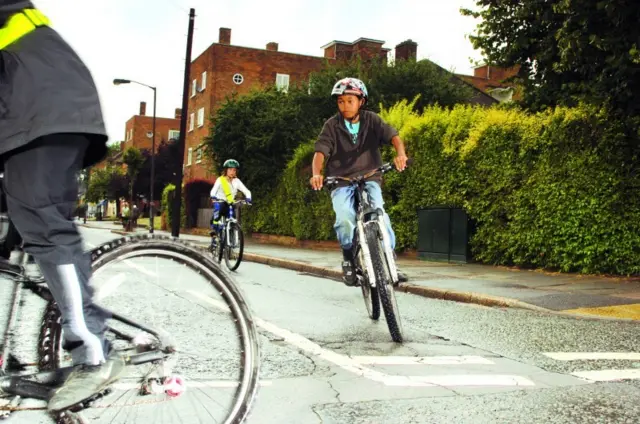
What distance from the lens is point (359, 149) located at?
686 cm

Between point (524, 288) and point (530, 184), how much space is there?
362cm

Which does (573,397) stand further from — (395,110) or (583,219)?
(395,110)

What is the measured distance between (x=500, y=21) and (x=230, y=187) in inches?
273

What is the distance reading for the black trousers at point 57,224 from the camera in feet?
7.97

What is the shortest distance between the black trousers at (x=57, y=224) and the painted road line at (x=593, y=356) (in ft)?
12.6

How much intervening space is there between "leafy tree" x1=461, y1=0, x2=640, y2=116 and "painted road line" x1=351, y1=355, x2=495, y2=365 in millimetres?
6795

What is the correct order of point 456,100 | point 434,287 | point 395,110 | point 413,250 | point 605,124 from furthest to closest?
point 456,100 → point 395,110 → point 413,250 → point 605,124 → point 434,287

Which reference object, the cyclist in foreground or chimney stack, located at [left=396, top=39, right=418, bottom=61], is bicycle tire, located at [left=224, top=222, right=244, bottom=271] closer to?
the cyclist in foreground

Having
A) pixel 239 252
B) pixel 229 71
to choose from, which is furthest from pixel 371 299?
pixel 229 71

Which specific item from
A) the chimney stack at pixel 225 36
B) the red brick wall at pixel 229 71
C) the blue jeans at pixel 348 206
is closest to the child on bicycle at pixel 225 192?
the blue jeans at pixel 348 206

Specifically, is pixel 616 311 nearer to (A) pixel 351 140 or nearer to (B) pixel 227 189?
(A) pixel 351 140

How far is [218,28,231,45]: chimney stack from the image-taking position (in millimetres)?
50378

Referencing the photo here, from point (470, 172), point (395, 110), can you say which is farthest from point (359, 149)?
point (395, 110)

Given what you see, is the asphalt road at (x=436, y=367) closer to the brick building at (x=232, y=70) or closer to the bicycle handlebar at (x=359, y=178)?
the bicycle handlebar at (x=359, y=178)
